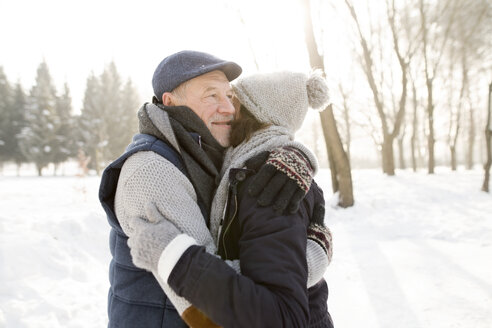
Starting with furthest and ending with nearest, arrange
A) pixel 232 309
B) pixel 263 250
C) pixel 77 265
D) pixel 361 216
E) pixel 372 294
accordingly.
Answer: pixel 361 216, pixel 77 265, pixel 372 294, pixel 263 250, pixel 232 309

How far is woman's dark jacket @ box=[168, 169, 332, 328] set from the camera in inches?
37.0

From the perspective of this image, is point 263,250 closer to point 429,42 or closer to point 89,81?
point 429,42

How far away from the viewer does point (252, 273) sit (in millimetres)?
1016

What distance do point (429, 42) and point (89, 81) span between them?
35.5m

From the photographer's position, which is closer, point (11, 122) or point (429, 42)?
point (429, 42)

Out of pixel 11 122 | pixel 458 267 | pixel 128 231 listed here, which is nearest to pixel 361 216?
pixel 458 267

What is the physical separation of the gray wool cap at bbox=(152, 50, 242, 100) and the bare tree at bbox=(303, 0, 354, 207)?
6637mm

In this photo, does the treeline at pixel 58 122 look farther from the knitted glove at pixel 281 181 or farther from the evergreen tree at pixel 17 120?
the knitted glove at pixel 281 181

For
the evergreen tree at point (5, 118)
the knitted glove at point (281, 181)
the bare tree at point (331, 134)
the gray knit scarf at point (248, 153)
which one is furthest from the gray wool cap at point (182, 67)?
the evergreen tree at point (5, 118)

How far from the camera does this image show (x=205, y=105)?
1645 millimetres

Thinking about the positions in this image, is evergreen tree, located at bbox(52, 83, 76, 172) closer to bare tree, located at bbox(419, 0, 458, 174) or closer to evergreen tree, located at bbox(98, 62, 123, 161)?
evergreen tree, located at bbox(98, 62, 123, 161)

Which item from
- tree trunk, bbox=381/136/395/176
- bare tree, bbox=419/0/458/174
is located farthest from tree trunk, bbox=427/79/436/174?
tree trunk, bbox=381/136/395/176

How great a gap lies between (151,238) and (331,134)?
7.63 meters

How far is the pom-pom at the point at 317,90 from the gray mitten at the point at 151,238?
3.63ft
